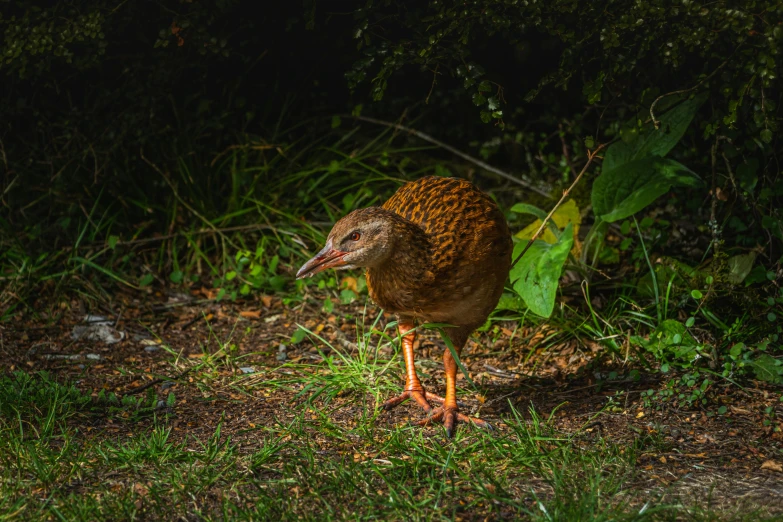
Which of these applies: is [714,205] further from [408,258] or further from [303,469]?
[303,469]

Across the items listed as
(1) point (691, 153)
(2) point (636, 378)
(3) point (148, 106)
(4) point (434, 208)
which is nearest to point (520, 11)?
(4) point (434, 208)

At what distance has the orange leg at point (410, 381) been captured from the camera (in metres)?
4.50

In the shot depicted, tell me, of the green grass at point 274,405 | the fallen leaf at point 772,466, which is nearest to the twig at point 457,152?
the green grass at point 274,405

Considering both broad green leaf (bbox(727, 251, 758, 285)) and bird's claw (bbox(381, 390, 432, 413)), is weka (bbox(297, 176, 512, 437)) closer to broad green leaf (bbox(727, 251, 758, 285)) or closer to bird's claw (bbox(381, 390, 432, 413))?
bird's claw (bbox(381, 390, 432, 413))

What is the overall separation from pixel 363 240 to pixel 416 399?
0.97 meters

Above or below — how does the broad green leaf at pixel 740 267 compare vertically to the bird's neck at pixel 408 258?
below

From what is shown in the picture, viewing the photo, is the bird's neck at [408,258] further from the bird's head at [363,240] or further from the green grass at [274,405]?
the green grass at [274,405]

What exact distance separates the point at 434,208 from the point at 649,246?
178cm

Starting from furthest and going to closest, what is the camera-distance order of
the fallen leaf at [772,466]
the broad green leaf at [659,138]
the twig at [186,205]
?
the twig at [186,205]
the broad green leaf at [659,138]
the fallen leaf at [772,466]

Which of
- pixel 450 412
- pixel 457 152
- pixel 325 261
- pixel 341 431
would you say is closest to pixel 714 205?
pixel 450 412

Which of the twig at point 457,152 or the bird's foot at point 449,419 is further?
the twig at point 457,152

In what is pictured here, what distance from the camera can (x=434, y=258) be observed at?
4.08 meters

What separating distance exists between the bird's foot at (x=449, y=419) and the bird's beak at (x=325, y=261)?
0.86 meters

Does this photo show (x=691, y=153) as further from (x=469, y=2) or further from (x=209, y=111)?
(x=209, y=111)
